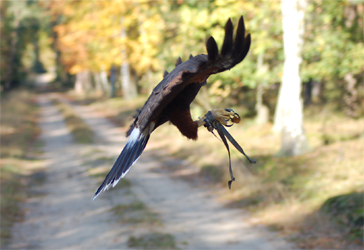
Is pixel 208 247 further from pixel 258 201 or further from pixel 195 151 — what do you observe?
pixel 195 151

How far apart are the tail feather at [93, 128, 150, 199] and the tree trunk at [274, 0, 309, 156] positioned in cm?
566

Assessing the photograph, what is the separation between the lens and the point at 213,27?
10.5 meters

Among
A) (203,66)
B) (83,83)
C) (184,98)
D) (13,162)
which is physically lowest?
(184,98)

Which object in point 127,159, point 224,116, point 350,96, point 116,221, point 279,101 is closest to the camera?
point 127,159

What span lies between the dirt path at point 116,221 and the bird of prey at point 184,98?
3.05 meters

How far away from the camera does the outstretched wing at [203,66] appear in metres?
2.55

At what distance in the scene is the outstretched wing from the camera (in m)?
2.55

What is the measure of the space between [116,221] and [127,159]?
394 centimetres

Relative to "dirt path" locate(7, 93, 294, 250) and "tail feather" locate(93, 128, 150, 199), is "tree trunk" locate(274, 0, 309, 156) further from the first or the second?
"tail feather" locate(93, 128, 150, 199)

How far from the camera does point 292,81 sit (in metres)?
7.99

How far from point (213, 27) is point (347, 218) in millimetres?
6710

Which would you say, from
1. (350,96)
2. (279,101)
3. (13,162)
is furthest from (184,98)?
(350,96)

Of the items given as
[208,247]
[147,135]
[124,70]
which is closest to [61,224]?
[208,247]

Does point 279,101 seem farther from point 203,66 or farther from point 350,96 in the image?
point 203,66
